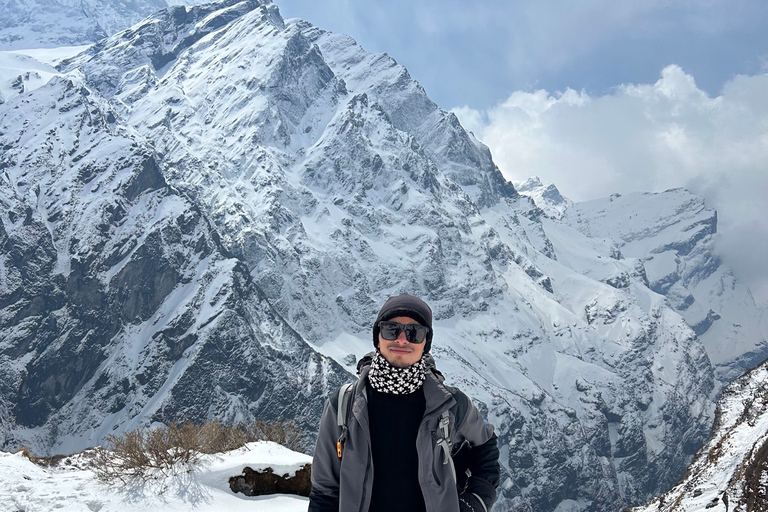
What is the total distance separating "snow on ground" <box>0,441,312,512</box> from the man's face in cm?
772

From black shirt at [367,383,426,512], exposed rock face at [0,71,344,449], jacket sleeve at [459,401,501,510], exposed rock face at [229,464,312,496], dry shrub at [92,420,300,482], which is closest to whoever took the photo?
black shirt at [367,383,426,512]

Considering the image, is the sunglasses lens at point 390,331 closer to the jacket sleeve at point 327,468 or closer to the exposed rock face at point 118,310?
the jacket sleeve at point 327,468

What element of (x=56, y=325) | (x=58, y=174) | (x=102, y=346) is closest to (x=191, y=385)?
(x=102, y=346)

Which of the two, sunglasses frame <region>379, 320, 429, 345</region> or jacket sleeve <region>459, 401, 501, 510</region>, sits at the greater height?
sunglasses frame <region>379, 320, 429, 345</region>

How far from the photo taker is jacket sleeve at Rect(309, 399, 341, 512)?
4.91 metres

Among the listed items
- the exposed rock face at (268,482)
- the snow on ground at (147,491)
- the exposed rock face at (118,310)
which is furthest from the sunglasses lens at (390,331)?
the exposed rock face at (118,310)

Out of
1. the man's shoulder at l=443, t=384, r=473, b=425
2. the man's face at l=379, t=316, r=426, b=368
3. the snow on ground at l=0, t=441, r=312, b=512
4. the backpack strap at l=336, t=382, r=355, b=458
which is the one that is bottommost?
the snow on ground at l=0, t=441, r=312, b=512

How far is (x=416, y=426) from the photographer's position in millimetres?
4820

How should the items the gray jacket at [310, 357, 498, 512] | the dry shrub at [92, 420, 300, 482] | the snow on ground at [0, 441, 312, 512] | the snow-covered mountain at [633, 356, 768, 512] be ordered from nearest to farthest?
the gray jacket at [310, 357, 498, 512] → the snow on ground at [0, 441, 312, 512] → the dry shrub at [92, 420, 300, 482] → the snow-covered mountain at [633, 356, 768, 512]

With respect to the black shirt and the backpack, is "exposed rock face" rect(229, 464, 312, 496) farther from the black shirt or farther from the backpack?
the backpack

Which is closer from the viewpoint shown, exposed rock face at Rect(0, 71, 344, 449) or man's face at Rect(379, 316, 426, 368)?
man's face at Rect(379, 316, 426, 368)

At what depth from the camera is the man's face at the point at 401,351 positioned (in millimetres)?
A: 4793

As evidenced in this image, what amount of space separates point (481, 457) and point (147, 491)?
844cm

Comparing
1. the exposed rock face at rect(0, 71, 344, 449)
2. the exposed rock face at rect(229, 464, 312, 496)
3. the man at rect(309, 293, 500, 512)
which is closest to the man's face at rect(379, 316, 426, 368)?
the man at rect(309, 293, 500, 512)
